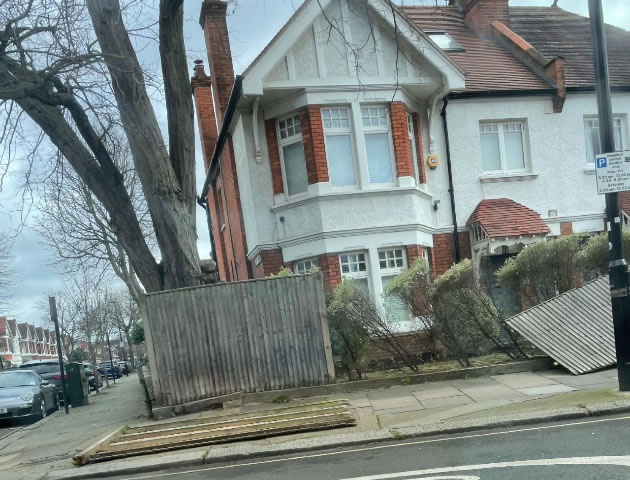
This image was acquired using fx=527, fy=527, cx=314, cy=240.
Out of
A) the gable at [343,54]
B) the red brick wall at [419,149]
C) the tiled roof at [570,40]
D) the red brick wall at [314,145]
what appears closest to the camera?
the gable at [343,54]

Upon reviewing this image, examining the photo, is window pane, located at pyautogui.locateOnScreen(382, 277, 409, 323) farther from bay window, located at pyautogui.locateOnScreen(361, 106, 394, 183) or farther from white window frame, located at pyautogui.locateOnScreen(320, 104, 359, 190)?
bay window, located at pyautogui.locateOnScreen(361, 106, 394, 183)

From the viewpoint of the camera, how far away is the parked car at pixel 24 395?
41.6ft

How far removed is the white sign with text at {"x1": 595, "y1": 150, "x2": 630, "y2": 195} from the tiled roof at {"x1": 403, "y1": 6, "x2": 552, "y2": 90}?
24.4 ft

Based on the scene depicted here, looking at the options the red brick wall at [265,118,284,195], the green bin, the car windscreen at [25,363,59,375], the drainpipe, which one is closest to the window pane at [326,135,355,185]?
the red brick wall at [265,118,284,195]

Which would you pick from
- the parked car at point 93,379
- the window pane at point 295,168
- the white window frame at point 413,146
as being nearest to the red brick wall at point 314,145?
the window pane at point 295,168

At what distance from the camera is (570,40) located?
17.0 m

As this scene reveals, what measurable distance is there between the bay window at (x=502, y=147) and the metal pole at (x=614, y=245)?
7.04 m

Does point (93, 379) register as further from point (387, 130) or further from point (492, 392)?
point (492, 392)

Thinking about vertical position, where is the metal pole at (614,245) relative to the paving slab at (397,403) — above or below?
above

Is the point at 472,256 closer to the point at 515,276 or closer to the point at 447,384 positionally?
the point at 515,276

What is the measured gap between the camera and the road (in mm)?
4465

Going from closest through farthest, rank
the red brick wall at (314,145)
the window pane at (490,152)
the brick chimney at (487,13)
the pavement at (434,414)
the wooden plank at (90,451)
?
the pavement at (434,414) → the wooden plank at (90,451) → the red brick wall at (314,145) → the window pane at (490,152) → the brick chimney at (487,13)

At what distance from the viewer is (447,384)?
8.66m

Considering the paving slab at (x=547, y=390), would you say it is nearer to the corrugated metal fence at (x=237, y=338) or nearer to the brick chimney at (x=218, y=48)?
the corrugated metal fence at (x=237, y=338)
